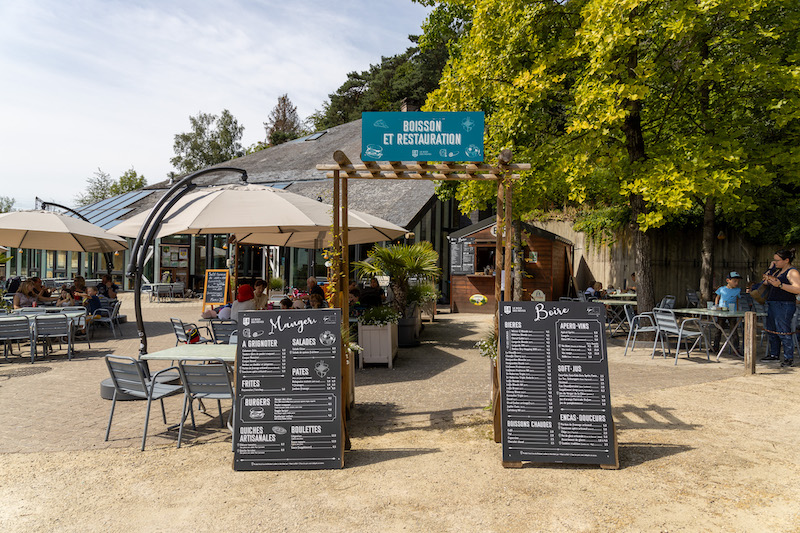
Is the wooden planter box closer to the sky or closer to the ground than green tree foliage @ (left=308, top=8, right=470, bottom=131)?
closer to the ground

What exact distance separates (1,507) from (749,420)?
6.23 m

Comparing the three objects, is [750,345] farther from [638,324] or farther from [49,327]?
[49,327]

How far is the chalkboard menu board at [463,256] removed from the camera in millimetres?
16141

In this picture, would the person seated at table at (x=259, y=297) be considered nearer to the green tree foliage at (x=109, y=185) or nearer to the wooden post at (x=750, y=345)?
the wooden post at (x=750, y=345)

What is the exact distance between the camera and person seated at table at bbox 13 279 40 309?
1016 centimetres

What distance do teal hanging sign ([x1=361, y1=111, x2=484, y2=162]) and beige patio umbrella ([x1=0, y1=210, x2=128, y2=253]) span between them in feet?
23.3

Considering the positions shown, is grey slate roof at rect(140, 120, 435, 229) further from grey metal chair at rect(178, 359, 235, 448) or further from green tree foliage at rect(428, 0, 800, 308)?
grey metal chair at rect(178, 359, 235, 448)

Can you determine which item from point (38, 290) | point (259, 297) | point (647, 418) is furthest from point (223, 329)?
point (38, 290)

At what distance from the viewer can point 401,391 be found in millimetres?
6688

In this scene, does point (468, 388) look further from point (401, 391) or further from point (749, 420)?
point (749, 420)

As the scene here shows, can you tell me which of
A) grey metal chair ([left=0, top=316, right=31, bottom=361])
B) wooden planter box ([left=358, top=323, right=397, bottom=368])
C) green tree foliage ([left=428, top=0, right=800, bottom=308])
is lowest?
wooden planter box ([left=358, top=323, right=397, bottom=368])

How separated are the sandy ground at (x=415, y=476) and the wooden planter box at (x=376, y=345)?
1.66 meters

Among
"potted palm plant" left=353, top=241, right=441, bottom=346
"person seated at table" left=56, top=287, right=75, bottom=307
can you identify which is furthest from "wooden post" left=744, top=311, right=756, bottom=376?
"person seated at table" left=56, top=287, right=75, bottom=307

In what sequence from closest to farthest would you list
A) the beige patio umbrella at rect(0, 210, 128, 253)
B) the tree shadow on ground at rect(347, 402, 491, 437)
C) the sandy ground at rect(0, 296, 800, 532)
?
the sandy ground at rect(0, 296, 800, 532), the tree shadow on ground at rect(347, 402, 491, 437), the beige patio umbrella at rect(0, 210, 128, 253)
